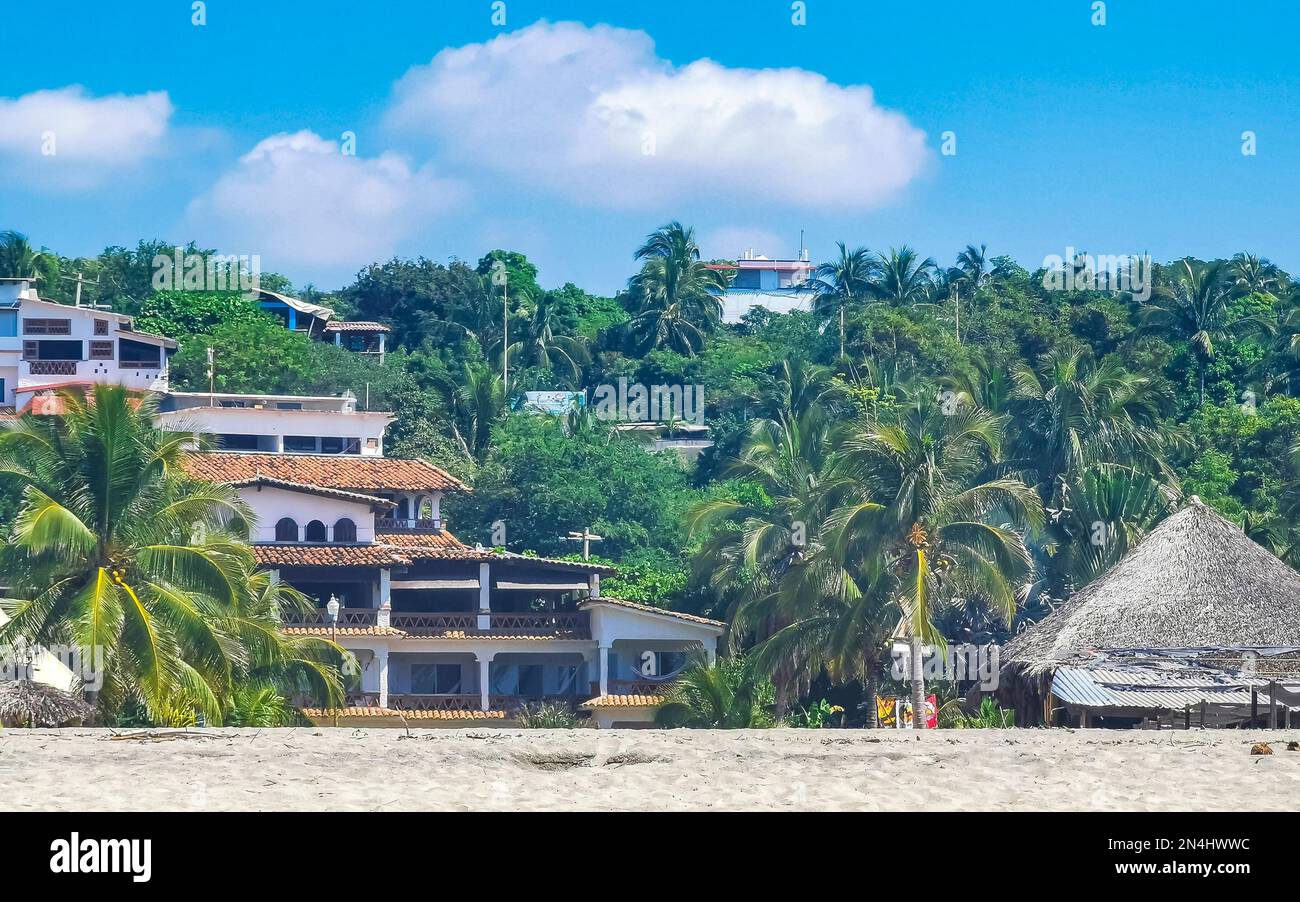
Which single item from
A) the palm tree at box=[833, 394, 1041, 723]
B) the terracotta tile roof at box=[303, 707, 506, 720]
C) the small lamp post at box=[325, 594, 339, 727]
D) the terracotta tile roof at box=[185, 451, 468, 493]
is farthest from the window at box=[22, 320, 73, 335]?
the palm tree at box=[833, 394, 1041, 723]

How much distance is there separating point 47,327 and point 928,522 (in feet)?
125

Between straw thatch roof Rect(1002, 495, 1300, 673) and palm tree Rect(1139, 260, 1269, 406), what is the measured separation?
28289mm

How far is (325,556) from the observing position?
4872 cm

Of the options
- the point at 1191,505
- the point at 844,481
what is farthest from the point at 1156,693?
the point at 844,481

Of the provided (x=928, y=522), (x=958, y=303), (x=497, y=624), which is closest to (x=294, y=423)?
(x=497, y=624)

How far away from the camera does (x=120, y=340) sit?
6731cm

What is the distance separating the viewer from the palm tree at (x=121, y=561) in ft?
93.4

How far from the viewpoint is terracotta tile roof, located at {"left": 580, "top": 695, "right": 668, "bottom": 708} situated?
4625 centimetres

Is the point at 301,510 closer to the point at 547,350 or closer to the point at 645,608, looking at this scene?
the point at 645,608

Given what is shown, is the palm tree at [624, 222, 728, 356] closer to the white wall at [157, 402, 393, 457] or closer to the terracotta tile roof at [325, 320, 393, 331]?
the terracotta tile roof at [325, 320, 393, 331]

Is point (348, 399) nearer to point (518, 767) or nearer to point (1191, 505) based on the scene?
point (1191, 505)

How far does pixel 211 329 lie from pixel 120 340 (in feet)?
22.5

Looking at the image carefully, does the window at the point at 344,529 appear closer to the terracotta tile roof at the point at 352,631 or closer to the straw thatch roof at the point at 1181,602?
the terracotta tile roof at the point at 352,631

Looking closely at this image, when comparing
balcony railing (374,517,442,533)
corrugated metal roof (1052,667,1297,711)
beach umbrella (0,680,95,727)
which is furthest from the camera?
balcony railing (374,517,442,533)
